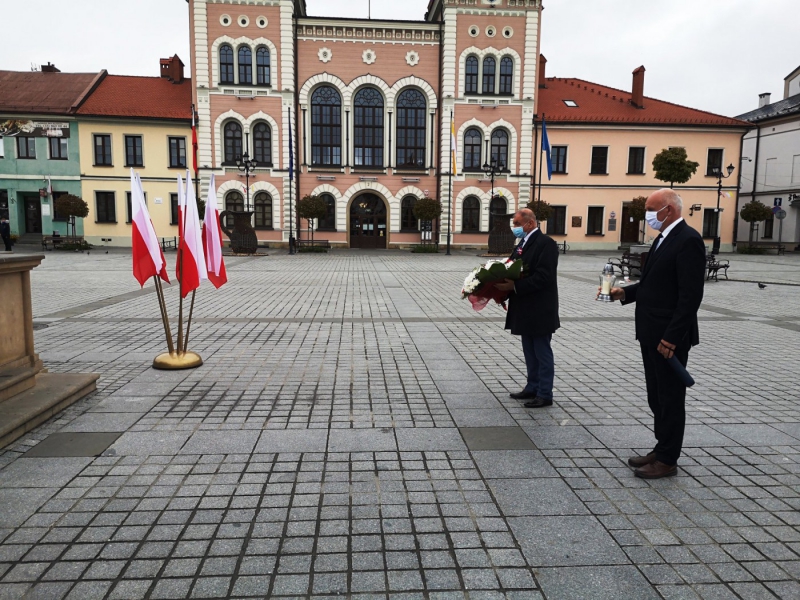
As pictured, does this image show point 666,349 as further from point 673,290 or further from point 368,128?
point 368,128

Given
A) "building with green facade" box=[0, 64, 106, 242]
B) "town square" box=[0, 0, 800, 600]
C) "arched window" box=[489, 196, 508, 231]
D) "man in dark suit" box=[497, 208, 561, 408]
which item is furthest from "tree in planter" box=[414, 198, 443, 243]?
"man in dark suit" box=[497, 208, 561, 408]

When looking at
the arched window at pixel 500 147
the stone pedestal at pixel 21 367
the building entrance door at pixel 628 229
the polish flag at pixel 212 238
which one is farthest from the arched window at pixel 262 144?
the stone pedestal at pixel 21 367

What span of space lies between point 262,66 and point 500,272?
3661 cm

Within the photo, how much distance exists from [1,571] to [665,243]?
14.5 feet

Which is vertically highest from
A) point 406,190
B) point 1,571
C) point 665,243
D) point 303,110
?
point 303,110

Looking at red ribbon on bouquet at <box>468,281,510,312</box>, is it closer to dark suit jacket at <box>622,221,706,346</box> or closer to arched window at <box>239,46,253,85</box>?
dark suit jacket at <box>622,221,706,346</box>

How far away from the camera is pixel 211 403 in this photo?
560 centimetres

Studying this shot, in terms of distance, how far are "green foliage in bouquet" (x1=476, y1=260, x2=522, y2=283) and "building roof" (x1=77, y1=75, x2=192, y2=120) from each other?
37591mm

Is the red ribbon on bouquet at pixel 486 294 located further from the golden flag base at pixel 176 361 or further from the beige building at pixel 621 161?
the beige building at pixel 621 161

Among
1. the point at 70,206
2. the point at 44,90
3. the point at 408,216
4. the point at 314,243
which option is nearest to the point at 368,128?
the point at 408,216

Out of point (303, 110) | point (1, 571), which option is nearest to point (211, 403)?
point (1, 571)

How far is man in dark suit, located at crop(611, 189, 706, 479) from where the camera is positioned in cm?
376

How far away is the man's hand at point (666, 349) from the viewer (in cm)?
378

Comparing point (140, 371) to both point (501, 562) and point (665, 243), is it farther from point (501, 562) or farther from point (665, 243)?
point (665, 243)
